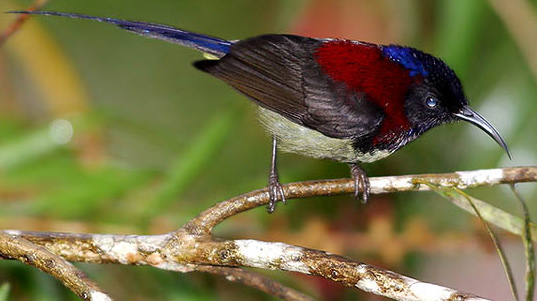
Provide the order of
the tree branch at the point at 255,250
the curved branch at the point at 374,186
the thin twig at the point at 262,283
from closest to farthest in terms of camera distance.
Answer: the tree branch at the point at 255,250
the curved branch at the point at 374,186
the thin twig at the point at 262,283

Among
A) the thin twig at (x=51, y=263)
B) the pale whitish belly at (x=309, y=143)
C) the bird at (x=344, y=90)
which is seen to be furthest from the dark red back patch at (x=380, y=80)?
→ the thin twig at (x=51, y=263)

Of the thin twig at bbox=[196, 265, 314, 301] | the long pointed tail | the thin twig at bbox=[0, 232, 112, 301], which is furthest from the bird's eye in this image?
the thin twig at bbox=[0, 232, 112, 301]

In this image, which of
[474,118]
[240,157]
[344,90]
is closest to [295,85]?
[344,90]

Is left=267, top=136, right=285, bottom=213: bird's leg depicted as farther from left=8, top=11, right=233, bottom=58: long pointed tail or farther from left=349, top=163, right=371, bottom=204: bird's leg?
left=8, top=11, right=233, bottom=58: long pointed tail

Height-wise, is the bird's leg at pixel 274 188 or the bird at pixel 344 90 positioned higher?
the bird at pixel 344 90

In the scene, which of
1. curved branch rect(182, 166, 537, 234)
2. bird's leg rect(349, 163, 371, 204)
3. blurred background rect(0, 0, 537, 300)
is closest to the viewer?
curved branch rect(182, 166, 537, 234)

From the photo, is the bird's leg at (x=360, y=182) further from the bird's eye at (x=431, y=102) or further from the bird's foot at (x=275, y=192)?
the bird's eye at (x=431, y=102)

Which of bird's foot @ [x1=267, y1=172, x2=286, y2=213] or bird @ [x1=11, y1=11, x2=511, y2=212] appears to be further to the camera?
bird @ [x1=11, y1=11, x2=511, y2=212]
